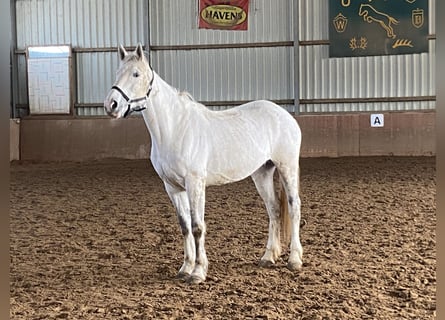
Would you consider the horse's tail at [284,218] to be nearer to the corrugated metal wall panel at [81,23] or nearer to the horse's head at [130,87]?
the horse's head at [130,87]

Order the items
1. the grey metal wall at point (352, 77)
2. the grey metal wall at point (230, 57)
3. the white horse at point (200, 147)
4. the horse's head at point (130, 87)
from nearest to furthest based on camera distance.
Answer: the horse's head at point (130, 87), the white horse at point (200, 147), the grey metal wall at point (352, 77), the grey metal wall at point (230, 57)

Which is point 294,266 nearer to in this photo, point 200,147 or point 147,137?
point 200,147

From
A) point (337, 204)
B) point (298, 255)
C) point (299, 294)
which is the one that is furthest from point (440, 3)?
point (337, 204)

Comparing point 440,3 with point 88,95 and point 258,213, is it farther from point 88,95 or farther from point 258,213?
point 88,95

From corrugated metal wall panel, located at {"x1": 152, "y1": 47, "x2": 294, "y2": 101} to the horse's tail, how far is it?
9207 mm

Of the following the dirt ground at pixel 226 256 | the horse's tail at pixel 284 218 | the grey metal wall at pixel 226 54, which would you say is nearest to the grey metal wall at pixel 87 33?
the grey metal wall at pixel 226 54

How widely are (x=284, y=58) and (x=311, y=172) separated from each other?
4215mm

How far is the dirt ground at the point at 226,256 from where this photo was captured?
3.17 meters

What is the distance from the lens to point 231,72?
44.2 ft

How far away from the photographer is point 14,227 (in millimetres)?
5844

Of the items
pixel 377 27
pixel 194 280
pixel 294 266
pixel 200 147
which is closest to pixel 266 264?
pixel 294 266

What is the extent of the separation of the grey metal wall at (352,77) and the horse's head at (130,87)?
32.6 feet

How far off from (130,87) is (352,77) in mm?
10305

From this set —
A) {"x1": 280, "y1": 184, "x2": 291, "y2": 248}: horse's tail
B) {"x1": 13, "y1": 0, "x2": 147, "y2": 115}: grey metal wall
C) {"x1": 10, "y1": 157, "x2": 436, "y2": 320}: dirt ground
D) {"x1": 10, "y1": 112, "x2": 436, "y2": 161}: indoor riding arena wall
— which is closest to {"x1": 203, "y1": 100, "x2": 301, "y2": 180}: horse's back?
{"x1": 280, "y1": 184, "x2": 291, "y2": 248}: horse's tail
